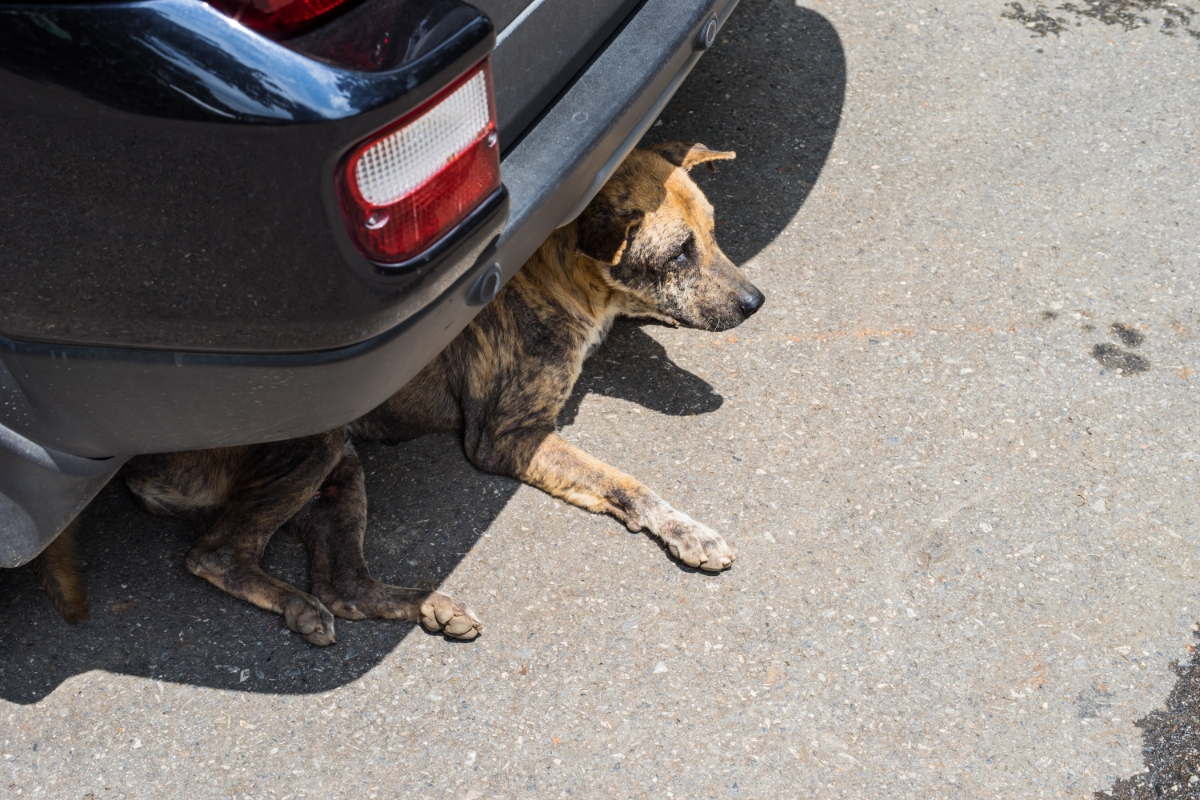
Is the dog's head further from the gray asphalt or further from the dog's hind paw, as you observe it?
the dog's hind paw

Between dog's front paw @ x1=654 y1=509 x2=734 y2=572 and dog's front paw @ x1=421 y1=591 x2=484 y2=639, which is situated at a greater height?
dog's front paw @ x1=654 y1=509 x2=734 y2=572

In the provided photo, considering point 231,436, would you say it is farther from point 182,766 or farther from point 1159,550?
point 1159,550

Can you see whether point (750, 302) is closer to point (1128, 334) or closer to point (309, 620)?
point (1128, 334)

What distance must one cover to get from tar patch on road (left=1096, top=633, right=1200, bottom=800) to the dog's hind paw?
238 centimetres

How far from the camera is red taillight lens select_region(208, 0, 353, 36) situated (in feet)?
5.98

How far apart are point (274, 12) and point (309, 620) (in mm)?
2010

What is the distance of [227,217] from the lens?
6.28 ft

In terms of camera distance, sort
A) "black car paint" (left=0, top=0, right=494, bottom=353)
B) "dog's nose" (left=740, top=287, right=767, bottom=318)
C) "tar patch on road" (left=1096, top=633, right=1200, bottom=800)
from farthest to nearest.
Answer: "dog's nose" (left=740, top=287, right=767, bottom=318), "tar patch on road" (left=1096, top=633, right=1200, bottom=800), "black car paint" (left=0, top=0, right=494, bottom=353)

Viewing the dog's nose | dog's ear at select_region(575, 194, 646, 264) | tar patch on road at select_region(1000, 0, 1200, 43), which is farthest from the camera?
tar patch on road at select_region(1000, 0, 1200, 43)

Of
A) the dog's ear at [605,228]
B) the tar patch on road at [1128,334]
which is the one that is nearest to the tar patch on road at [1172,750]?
the tar patch on road at [1128,334]

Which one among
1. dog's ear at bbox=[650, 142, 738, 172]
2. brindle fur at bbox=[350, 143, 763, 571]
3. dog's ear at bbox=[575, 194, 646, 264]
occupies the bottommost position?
brindle fur at bbox=[350, 143, 763, 571]

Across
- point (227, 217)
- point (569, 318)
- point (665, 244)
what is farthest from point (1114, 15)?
point (227, 217)

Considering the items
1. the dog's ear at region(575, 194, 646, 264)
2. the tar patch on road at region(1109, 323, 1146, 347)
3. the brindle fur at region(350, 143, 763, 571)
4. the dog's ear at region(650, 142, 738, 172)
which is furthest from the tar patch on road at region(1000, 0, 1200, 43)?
the dog's ear at region(575, 194, 646, 264)

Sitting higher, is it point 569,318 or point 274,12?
point 274,12
